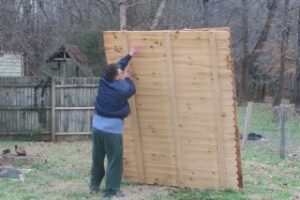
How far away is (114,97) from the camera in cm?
805

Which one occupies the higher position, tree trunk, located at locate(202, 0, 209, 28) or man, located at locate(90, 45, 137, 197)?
tree trunk, located at locate(202, 0, 209, 28)

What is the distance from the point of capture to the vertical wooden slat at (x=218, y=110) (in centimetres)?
791

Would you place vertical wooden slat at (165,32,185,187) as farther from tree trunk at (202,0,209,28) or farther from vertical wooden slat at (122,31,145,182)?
tree trunk at (202,0,209,28)

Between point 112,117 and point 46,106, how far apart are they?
33.0 ft

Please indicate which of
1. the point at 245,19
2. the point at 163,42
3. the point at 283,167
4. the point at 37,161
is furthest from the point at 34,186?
the point at 245,19

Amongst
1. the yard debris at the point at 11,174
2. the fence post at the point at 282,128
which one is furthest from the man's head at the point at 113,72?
the fence post at the point at 282,128

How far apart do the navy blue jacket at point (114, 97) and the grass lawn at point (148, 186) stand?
125 centimetres

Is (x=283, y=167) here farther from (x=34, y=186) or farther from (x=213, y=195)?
(x=34, y=186)

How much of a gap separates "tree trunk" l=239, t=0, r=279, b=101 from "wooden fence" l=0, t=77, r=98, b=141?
2022cm

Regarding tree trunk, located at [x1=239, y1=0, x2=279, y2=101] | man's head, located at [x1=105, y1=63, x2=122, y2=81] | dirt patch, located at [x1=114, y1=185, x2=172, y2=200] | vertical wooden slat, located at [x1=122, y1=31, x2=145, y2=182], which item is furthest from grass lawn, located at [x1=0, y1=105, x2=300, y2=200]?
tree trunk, located at [x1=239, y1=0, x2=279, y2=101]

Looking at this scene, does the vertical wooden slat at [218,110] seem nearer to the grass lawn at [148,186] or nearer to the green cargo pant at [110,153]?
the grass lawn at [148,186]

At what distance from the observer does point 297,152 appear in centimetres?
1409

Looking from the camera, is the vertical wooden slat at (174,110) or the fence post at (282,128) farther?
the fence post at (282,128)

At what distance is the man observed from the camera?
8.07 m
